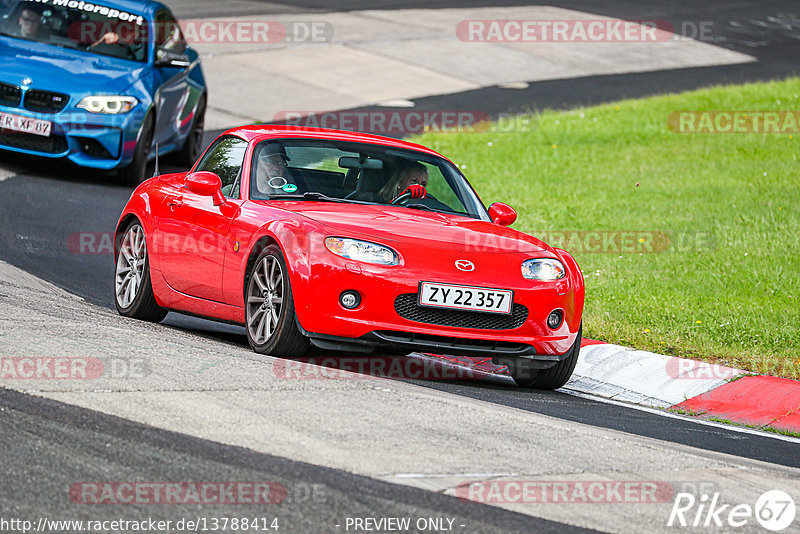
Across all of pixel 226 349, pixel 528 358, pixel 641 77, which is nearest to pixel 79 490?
pixel 226 349

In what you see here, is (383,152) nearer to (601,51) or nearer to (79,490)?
(79,490)

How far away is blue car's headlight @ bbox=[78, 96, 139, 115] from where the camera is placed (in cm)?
1428

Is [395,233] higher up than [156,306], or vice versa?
[395,233]

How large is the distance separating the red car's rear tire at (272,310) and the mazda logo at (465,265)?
96 cm

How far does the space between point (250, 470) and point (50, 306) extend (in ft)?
12.8

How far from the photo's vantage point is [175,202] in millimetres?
9086

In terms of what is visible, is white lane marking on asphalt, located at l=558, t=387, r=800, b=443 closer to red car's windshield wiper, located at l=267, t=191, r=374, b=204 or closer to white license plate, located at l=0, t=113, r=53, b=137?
red car's windshield wiper, located at l=267, t=191, r=374, b=204

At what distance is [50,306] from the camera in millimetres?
8641

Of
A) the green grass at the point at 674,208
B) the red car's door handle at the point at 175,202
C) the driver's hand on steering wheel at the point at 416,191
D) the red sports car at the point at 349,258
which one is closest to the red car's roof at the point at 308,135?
the red sports car at the point at 349,258

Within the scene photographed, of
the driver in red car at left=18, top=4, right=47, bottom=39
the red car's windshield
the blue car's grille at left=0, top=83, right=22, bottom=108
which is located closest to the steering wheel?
the red car's windshield

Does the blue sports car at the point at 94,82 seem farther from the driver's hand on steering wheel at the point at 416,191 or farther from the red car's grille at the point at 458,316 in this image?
the red car's grille at the point at 458,316

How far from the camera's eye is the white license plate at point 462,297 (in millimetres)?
7535

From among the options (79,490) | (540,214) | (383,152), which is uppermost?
(383,152)

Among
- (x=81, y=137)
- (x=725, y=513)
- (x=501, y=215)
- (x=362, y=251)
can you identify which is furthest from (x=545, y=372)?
(x=81, y=137)
